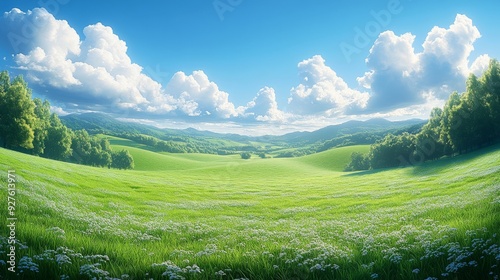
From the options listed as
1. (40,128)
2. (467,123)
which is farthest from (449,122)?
(40,128)

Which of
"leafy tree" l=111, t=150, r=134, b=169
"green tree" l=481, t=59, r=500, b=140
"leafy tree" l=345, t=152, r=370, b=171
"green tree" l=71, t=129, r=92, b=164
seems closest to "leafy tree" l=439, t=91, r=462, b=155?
"green tree" l=481, t=59, r=500, b=140

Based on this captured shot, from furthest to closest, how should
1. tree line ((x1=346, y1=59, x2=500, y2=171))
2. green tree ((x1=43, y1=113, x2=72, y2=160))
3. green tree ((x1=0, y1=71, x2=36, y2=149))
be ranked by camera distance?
1. green tree ((x1=43, y1=113, x2=72, y2=160))
2. tree line ((x1=346, y1=59, x2=500, y2=171))
3. green tree ((x1=0, y1=71, x2=36, y2=149))

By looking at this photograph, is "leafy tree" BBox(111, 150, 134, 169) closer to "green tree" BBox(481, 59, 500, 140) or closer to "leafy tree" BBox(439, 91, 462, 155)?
"leafy tree" BBox(439, 91, 462, 155)

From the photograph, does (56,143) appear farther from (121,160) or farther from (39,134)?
(121,160)

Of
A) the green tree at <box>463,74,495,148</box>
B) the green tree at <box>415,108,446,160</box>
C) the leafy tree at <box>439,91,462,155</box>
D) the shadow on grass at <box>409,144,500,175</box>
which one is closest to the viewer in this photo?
the shadow on grass at <box>409,144,500,175</box>

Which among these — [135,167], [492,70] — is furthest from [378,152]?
[135,167]

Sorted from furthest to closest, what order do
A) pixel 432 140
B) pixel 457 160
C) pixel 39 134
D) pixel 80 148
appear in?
pixel 80 148 → pixel 432 140 → pixel 39 134 → pixel 457 160

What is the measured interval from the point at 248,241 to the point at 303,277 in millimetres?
5446

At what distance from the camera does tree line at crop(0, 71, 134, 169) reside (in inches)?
2406

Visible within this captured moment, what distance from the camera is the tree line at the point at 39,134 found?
61.1m

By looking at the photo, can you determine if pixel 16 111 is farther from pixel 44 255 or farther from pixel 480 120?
pixel 480 120

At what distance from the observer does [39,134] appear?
78938 millimetres

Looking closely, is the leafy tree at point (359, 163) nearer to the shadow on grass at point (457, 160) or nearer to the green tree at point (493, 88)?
the shadow on grass at point (457, 160)

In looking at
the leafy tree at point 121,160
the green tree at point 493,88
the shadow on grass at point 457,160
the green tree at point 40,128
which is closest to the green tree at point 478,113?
the green tree at point 493,88
